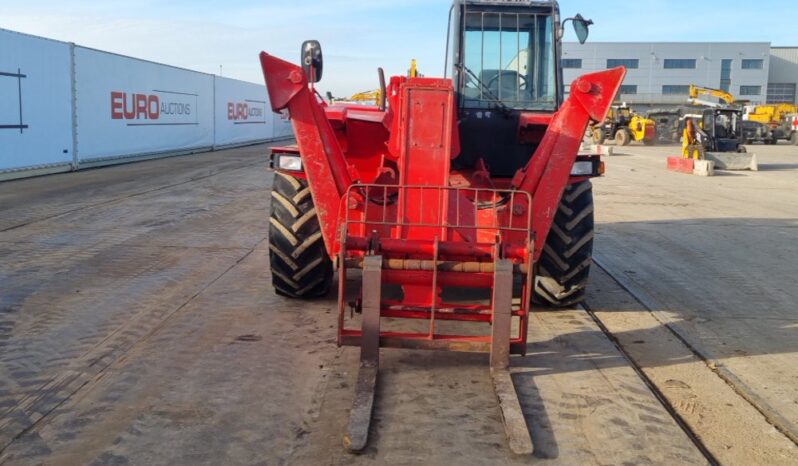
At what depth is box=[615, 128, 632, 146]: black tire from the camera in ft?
127

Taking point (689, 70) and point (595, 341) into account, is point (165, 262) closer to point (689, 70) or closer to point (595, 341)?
point (595, 341)

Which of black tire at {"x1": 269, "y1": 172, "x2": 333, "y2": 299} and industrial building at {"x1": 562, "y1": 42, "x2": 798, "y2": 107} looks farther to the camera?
industrial building at {"x1": 562, "y1": 42, "x2": 798, "y2": 107}

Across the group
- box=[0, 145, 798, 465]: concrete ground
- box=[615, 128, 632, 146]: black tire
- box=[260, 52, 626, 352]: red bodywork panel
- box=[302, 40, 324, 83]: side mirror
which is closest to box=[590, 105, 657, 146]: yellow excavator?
box=[615, 128, 632, 146]: black tire

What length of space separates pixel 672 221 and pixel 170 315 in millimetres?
8886

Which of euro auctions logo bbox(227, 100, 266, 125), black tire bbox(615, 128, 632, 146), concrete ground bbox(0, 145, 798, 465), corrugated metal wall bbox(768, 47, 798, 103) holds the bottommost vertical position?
concrete ground bbox(0, 145, 798, 465)

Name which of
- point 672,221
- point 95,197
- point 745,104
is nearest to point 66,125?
point 95,197

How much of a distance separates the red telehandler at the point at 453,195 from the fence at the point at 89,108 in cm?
871

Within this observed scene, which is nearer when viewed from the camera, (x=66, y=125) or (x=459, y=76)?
(x=459, y=76)

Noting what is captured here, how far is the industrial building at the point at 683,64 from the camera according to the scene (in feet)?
245

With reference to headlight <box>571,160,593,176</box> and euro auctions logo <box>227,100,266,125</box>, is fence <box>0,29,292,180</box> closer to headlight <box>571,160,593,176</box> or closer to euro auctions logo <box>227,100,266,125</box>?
euro auctions logo <box>227,100,266,125</box>

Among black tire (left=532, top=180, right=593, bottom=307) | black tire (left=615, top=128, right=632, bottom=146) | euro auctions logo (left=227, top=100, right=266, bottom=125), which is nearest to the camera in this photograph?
black tire (left=532, top=180, right=593, bottom=307)

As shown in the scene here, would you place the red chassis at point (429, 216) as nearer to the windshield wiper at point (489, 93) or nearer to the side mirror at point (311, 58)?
the side mirror at point (311, 58)

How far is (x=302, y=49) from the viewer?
5.00 metres

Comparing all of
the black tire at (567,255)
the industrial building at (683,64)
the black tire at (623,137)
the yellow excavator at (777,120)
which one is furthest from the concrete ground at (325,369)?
the industrial building at (683,64)
